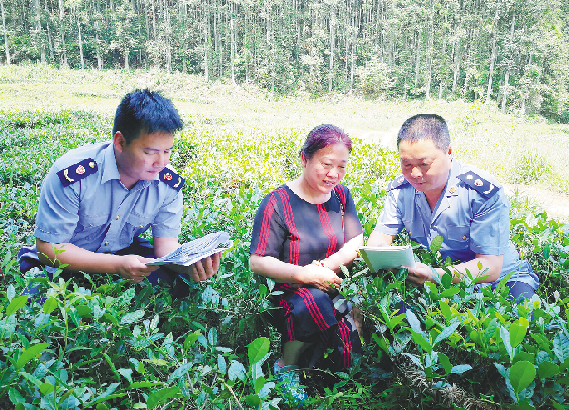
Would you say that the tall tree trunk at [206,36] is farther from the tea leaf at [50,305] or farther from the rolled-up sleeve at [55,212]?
the tea leaf at [50,305]

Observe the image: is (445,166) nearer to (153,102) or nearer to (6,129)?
(153,102)

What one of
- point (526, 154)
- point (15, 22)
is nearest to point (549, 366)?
point (526, 154)

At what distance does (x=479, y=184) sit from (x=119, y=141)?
77.9 inches

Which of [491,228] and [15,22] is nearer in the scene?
[491,228]

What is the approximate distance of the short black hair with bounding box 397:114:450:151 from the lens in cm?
205

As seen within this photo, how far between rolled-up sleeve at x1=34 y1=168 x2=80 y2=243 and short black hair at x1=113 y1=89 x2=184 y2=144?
14.9 inches

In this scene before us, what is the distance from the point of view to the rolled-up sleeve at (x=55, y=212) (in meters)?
1.84

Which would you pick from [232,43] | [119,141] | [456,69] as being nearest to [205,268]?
[119,141]

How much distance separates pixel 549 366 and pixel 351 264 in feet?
3.81

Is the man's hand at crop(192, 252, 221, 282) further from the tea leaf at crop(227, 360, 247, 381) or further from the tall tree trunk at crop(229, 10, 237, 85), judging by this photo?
the tall tree trunk at crop(229, 10, 237, 85)

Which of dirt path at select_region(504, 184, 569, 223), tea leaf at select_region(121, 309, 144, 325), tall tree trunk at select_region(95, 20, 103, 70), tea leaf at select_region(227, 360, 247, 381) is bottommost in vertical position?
dirt path at select_region(504, 184, 569, 223)

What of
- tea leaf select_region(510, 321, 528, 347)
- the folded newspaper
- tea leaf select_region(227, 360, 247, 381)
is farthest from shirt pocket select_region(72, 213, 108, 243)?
tea leaf select_region(510, 321, 528, 347)

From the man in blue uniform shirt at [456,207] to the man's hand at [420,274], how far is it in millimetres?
286

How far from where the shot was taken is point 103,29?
40.5 metres
